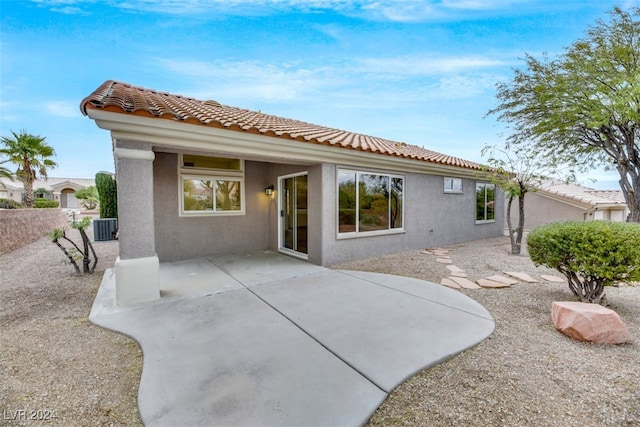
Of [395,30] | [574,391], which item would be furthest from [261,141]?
[395,30]

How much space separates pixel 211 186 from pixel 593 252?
911cm

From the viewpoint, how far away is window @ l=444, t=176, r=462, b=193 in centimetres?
1099

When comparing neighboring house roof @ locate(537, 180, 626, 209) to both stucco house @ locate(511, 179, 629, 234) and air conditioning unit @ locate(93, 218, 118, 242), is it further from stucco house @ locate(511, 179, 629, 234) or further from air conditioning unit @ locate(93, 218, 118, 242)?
air conditioning unit @ locate(93, 218, 118, 242)

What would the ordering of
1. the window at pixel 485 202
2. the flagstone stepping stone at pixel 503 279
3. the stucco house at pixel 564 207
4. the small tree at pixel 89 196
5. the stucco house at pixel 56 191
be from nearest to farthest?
1. the flagstone stepping stone at pixel 503 279
2. the window at pixel 485 202
3. the stucco house at pixel 564 207
4. the small tree at pixel 89 196
5. the stucco house at pixel 56 191

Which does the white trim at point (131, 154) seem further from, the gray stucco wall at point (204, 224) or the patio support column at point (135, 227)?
the gray stucco wall at point (204, 224)

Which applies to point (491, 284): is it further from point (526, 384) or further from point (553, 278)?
point (526, 384)

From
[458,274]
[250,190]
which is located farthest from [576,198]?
[250,190]

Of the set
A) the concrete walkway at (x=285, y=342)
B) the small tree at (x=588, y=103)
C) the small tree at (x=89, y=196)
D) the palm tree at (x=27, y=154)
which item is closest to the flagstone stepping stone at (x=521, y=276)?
the concrete walkway at (x=285, y=342)

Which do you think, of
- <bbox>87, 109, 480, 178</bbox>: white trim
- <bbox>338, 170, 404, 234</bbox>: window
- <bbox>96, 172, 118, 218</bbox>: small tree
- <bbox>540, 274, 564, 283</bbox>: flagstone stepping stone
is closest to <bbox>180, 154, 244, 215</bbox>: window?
<bbox>87, 109, 480, 178</bbox>: white trim

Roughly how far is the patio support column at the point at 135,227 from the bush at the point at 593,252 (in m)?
7.16

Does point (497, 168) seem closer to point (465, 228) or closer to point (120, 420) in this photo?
point (465, 228)

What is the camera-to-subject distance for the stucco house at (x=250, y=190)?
486cm

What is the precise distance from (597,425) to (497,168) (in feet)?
30.7

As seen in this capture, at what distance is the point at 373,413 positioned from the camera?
2.28m
